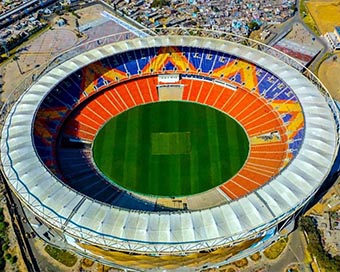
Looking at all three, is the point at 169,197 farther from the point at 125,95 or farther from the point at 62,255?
the point at 125,95

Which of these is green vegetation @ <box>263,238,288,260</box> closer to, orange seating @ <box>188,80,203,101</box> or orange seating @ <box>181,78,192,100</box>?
orange seating @ <box>188,80,203,101</box>

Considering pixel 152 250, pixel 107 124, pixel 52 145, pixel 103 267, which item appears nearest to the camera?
pixel 152 250

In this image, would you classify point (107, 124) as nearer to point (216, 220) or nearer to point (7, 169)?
point (7, 169)

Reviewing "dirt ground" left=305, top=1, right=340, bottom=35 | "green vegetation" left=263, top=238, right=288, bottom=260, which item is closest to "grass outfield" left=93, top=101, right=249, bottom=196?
"green vegetation" left=263, top=238, right=288, bottom=260

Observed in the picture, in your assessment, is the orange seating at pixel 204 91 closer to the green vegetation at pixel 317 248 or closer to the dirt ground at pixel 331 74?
the dirt ground at pixel 331 74

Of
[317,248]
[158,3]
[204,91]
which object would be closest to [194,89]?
[204,91]

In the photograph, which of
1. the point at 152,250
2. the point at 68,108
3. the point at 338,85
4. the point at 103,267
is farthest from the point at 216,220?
the point at 338,85

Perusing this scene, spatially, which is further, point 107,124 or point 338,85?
point 338,85
